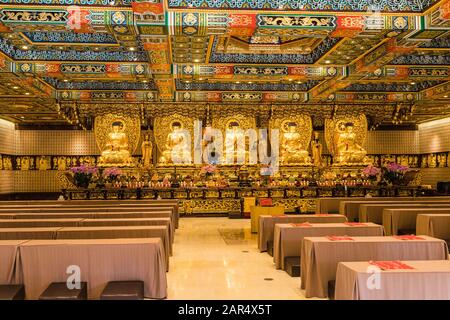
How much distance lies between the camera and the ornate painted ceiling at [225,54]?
7.66m

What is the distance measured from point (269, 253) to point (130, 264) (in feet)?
11.0

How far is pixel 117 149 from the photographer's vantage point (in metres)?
16.7

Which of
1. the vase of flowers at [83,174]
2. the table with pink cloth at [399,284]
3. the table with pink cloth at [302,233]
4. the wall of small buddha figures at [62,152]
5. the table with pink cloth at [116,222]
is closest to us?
the table with pink cloth at [399,284]

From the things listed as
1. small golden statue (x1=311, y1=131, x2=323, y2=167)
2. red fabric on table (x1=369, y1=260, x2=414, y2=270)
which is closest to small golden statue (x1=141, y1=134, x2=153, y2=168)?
small golden statue (x1=311, y1=131, x2=323, y2=167)

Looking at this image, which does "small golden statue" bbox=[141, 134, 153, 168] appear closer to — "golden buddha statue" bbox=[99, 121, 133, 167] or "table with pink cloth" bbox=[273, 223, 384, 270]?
"golden buddha statue" bbox=[99, 121, 133, 167]

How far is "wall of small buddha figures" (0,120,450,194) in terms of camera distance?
20141mm

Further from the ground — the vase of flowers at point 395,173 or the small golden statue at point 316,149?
the small golden statue at point 316,149

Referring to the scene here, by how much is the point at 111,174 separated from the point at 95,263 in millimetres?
9627

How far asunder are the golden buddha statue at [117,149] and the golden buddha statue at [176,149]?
125 centimetres

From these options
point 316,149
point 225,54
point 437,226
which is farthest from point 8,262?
point 316,149

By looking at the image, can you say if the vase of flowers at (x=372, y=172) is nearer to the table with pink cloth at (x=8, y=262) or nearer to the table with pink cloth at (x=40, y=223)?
the table with pink cloth at (x=40, y=223)

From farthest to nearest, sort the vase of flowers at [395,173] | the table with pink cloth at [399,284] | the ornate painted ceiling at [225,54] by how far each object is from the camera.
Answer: the vase of flowers at [395,173], the ornate painted ceiling at [225,54], the table with pink cloth at [399,284]

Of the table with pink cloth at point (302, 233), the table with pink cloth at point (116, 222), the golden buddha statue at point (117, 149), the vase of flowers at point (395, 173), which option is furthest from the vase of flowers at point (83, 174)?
the vase of flowers at point (395, 173)

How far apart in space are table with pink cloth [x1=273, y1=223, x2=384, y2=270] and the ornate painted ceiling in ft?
10.9
